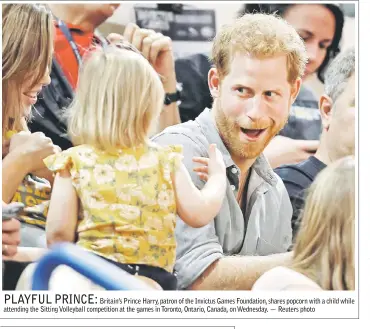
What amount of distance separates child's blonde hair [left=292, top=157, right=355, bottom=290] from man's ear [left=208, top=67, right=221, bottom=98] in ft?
1.40

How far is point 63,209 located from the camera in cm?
210

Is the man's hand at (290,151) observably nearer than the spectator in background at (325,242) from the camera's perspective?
No

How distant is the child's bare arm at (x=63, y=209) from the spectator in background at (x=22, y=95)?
106 millimetres

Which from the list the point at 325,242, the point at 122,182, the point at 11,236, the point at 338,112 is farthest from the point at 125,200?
the point at 338,112

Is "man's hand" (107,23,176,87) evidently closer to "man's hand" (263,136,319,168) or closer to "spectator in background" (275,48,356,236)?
"man's hand" (263,136,319,168)

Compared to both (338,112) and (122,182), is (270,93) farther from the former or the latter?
(122,182)

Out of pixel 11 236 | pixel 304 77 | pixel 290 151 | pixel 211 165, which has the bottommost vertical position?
pixel 11 236

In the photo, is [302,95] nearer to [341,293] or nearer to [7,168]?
[341,293]

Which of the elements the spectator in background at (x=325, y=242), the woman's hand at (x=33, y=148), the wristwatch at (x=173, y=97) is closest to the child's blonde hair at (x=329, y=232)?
the spectator in background at (x=325, y=242)

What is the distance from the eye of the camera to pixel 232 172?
90.0 inches

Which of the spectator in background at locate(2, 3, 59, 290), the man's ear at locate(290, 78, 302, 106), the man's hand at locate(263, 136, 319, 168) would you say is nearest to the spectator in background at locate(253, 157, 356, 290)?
the man's hand at locate(263, 136, 319, 168)

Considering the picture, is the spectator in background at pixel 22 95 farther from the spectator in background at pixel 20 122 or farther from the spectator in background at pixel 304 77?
the spectator in background at pixel 304 77

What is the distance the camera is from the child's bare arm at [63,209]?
6.89 ft

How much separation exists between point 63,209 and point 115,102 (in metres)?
0.35
